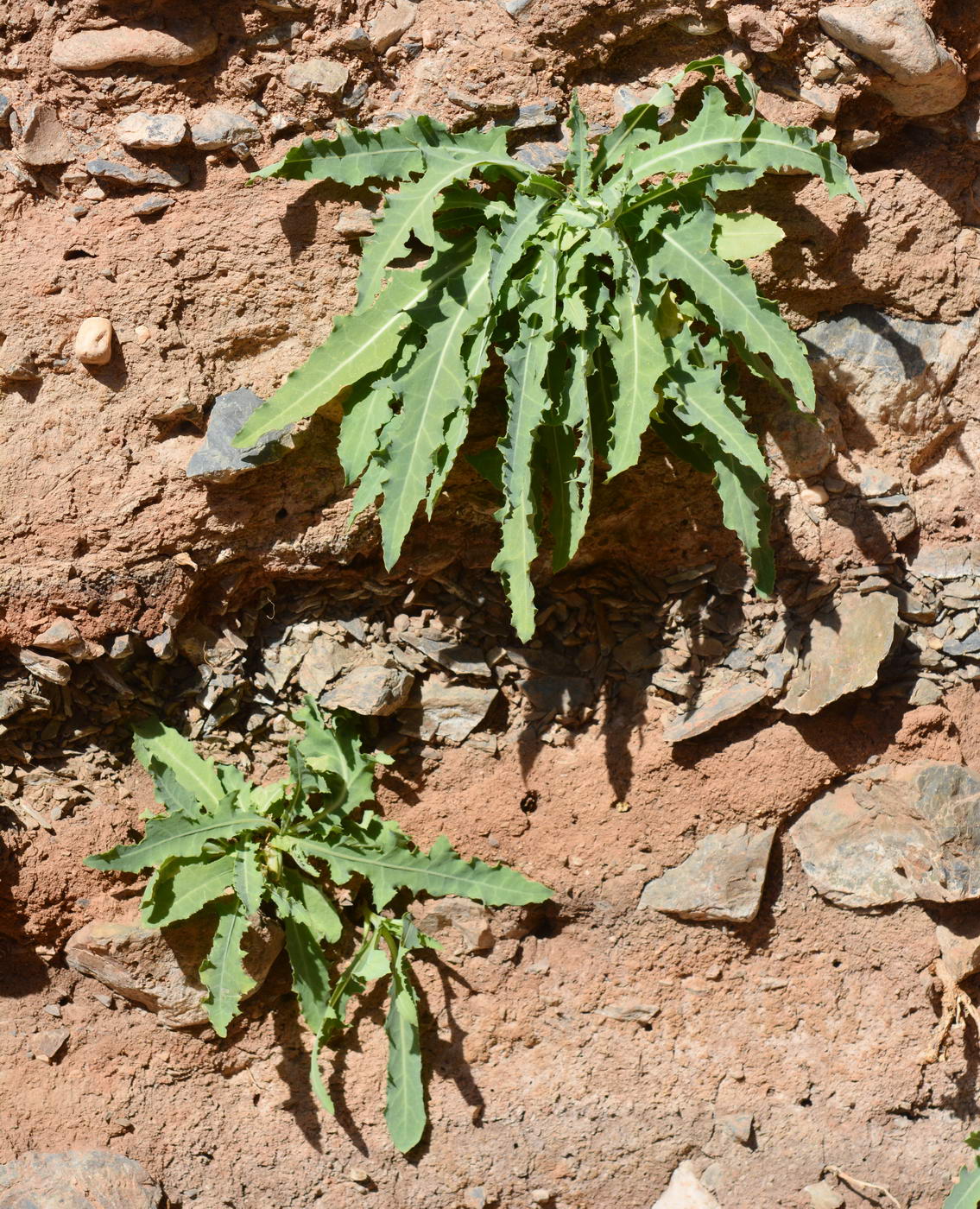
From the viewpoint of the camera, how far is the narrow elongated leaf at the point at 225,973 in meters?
3.44

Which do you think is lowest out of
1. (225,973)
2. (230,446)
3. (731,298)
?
(225,973)

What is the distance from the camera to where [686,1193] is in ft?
11.6

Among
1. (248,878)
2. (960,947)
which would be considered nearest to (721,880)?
(960,947)

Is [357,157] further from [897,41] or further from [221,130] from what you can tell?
Answer: [897,41]

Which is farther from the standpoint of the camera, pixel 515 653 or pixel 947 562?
pixel 515 653

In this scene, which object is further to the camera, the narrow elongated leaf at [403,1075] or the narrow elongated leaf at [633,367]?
the narrow elongated leaf at [403,1075]

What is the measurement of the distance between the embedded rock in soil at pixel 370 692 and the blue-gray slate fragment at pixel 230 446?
2.52 ft

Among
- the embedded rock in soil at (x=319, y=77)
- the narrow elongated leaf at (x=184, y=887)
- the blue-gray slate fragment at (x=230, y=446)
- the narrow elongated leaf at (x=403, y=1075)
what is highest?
the embedded rock in soil at (x=319, y=77)

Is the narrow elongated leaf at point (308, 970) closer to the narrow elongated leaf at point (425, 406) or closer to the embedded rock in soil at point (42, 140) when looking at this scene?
the narrow elongated leaf at point (425, 406)

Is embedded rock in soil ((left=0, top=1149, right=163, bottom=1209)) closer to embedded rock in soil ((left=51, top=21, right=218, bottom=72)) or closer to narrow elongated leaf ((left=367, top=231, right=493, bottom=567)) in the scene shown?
narrow elongated leaf ((left=367, top=231, right=493, bottom=567))

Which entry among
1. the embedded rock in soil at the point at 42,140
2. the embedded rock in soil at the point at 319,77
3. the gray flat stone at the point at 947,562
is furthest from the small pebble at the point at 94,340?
the gray flat stone at the point at 947,562

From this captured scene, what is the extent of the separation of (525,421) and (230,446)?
1.00 meters

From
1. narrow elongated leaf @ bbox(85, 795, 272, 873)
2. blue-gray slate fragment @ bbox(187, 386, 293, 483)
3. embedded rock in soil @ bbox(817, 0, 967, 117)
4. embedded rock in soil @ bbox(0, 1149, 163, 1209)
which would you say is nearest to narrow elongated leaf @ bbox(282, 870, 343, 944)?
narrow elongated leaf @ bbox(85, 795, 272, 873)

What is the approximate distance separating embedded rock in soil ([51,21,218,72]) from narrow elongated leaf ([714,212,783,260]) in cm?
170
